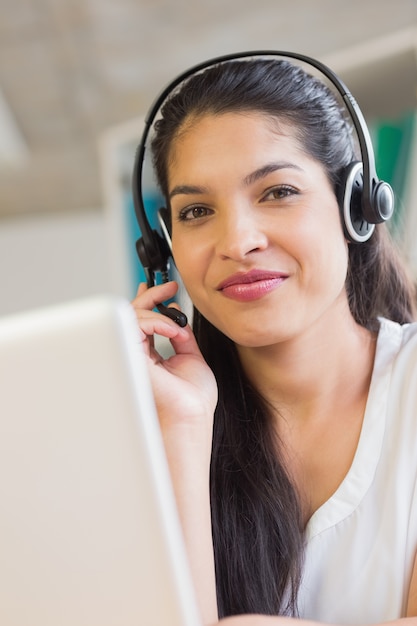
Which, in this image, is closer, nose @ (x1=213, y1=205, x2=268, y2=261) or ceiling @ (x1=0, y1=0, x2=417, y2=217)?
nose @ (x1=213, y1=205, x2=268, y2=261)

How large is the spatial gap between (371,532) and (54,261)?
4.07 meters

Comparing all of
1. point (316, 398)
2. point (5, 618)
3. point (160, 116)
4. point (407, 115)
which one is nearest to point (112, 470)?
point (5, 618)

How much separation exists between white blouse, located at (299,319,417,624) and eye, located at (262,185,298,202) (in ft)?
1.15

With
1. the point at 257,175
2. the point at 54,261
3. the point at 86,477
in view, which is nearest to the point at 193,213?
the point at 257,175

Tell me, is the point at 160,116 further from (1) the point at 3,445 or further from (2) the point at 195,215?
(1) the point at 3,445

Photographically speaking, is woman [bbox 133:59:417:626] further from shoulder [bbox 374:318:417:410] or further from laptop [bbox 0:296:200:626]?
laptop [bbox 0:296:200:626]

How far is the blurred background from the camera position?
2.18m

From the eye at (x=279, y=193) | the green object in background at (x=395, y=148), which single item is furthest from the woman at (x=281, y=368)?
the green object in background at (x=395, y=148)

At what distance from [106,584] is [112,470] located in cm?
10

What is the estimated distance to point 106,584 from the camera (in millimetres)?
530

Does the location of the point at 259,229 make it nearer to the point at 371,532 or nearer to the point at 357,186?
the point at 357,186

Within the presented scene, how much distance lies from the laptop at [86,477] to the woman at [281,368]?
0.40m

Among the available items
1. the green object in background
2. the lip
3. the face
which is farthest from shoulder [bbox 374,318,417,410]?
the green object in background

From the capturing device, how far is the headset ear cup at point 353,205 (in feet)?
3.82
